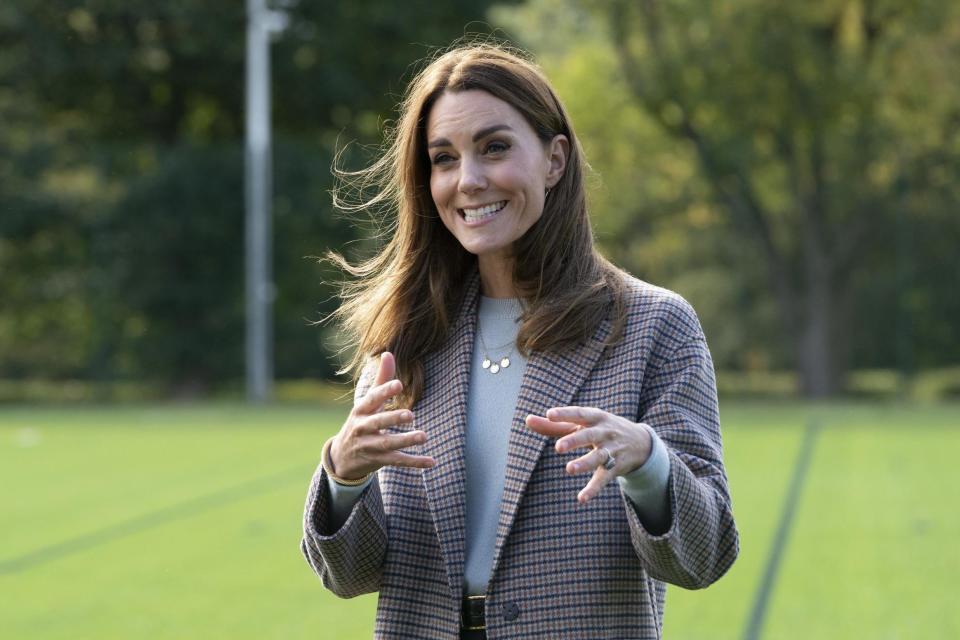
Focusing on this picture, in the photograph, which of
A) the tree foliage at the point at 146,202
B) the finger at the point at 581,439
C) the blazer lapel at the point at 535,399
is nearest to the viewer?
the finger at the point at 581,439

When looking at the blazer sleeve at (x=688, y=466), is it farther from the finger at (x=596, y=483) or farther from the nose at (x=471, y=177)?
the nose at (x=471, y=177)

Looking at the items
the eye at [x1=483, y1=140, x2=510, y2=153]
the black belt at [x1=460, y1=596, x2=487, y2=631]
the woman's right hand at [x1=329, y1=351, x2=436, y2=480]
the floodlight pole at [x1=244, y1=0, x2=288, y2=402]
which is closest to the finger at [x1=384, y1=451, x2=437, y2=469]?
the woman's right hand at [x1=329, y1=351, x2=436, y2=480]

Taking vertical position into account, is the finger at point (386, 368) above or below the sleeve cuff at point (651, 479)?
above

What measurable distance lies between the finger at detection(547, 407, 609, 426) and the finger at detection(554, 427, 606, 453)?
0.04 ft

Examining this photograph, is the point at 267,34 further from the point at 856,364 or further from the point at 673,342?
the point at 673,342

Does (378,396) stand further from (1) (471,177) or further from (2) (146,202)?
(2) (146,202)

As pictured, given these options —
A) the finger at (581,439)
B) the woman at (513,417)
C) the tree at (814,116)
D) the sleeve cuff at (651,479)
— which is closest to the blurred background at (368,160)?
the tree at (814,116)

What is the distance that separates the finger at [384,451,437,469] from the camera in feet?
6.99

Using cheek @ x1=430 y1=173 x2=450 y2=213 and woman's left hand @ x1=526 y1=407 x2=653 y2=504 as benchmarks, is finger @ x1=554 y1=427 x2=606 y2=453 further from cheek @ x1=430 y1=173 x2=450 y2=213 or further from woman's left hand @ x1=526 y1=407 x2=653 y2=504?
cheek @ x1=430 y1=173 x2=450 y2=213

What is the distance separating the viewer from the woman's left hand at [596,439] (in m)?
1.97

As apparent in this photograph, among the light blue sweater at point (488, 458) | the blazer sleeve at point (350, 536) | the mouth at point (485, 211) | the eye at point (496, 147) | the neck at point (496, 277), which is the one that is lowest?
the blazer sleeve at point (350, 536)

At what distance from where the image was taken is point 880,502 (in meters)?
9.72

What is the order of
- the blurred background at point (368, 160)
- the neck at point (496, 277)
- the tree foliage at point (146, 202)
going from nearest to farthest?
the neck at point (496, 277)
the blurred background at point (368, 160)
the tree foliage at point (146, 202)

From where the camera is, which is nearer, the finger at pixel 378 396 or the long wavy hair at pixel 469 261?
the finger at pixel 378 396
